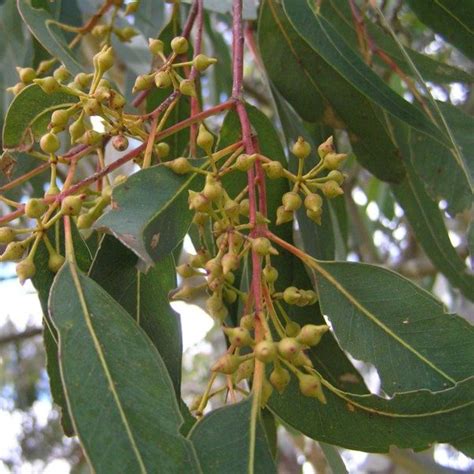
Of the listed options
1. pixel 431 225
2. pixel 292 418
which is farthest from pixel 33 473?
pixel 292 418

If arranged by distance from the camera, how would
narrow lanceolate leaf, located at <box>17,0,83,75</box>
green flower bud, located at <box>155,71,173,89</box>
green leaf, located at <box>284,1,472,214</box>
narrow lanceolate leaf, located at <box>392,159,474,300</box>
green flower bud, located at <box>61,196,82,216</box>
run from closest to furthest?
green flower bud, located at <box>61,196,82,216</box> < green flower bud, located at <box>155,71,173,89</box> < green leaf, located at <box>284,1,472,214</box> < narrow lanceolate leaf, located at <box>17,0,83,75</box> < narrow lanceolate leaf, located at <box>392,159,474,300</box>

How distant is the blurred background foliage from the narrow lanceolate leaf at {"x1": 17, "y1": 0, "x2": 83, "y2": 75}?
0.12 meters

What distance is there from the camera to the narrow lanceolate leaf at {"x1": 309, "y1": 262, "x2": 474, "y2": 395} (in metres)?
0.89

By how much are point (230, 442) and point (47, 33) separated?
0.72 m

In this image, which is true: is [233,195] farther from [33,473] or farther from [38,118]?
[33,473]

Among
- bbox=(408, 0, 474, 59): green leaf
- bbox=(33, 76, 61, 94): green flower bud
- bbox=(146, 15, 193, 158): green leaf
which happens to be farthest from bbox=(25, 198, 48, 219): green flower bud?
bbox=(408, 0, 474, 59): green leaf

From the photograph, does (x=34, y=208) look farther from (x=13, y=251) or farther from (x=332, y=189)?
(x=332, y=189)

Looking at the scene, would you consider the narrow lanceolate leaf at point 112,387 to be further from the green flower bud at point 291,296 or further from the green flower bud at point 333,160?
the green flower bud at point 333,160

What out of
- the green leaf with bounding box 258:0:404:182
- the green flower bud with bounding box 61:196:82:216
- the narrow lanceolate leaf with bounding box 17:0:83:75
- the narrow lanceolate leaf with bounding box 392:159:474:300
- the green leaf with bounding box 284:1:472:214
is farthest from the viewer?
the narrow lanceolate leaf with bounding box 392:159:474:300

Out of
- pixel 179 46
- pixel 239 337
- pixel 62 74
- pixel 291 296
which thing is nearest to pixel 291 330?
pixel 291 296

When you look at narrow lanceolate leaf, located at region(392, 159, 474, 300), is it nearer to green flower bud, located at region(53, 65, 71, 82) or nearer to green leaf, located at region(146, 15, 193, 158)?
green leaf, located at region(146, 15, 193, 158)

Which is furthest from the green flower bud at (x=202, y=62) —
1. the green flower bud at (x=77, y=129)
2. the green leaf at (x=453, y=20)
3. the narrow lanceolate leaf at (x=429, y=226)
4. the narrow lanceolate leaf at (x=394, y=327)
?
the narrow lanceolate leaf at (x=429, y=226)

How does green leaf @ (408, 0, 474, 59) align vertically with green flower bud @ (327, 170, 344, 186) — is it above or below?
above

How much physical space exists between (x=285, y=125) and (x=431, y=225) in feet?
1.17
